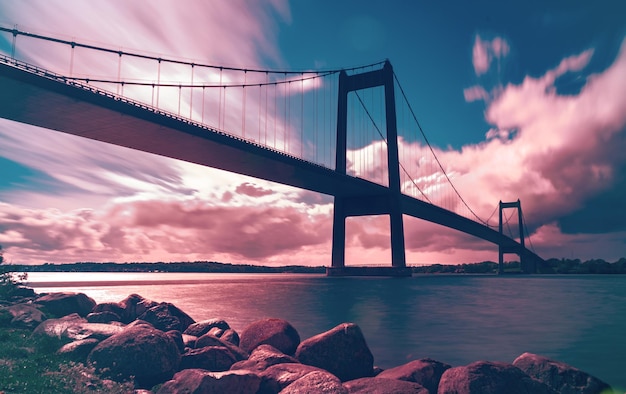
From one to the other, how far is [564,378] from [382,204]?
1927 inches

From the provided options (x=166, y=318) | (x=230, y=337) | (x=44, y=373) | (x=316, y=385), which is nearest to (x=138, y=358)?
(x=44, y=373)

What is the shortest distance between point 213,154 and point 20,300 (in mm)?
29101

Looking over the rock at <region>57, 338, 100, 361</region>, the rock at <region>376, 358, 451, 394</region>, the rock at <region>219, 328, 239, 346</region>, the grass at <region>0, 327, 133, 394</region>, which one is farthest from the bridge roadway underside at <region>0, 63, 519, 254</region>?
the rock at <region>376, 358, 451, 394</region>

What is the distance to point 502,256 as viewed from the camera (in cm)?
9031

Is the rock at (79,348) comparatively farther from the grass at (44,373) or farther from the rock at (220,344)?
the rock at (220,344)

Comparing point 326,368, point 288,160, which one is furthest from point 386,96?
point 326,368

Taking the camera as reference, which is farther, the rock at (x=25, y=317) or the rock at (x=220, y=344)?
the rock at (x=25, y=317)

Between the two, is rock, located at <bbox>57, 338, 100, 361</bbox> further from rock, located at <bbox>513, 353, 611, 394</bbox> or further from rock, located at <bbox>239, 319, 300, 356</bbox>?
rock, located at <bbox>513, 353, 611, 394</bbox>

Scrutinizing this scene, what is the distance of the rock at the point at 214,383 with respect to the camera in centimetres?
629

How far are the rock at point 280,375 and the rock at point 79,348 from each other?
9.58 ft

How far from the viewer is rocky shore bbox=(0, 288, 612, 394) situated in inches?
253

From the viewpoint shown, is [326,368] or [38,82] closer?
[326,368]

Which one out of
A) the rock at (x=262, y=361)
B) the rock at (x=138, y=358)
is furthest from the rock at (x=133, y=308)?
the rock at (x=262, y=361)

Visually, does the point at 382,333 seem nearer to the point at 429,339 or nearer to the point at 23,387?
the point at 429,339
